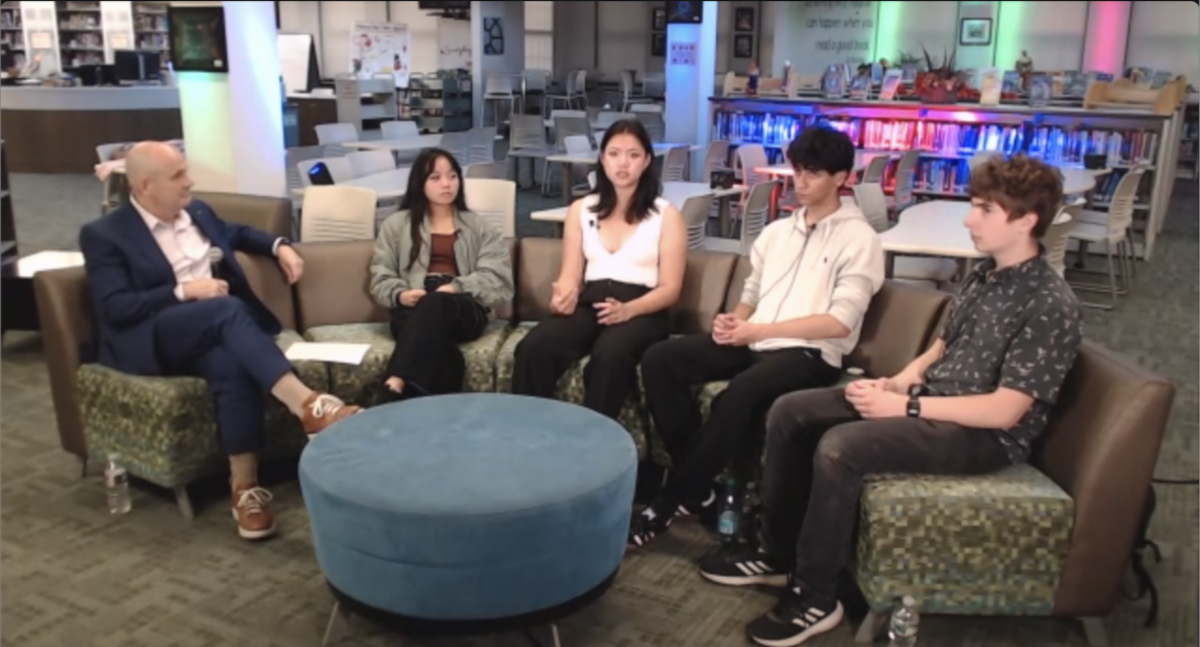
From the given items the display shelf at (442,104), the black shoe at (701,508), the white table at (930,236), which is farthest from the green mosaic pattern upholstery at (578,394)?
the display shelf at (442,104)

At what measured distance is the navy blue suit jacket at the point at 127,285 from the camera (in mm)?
3406

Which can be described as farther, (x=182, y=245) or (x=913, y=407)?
(x=182, y=245)

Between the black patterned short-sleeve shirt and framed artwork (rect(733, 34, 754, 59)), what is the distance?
1684cm

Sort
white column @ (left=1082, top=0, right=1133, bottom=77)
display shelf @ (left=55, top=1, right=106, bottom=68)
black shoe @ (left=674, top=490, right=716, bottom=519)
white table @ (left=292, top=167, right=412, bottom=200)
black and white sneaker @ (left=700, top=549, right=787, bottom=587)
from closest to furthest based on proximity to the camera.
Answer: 1. black and white sneaker @ (left=700, top=549, right=787, bottom=587)
2. black shoe @ (left=674, top=490, right=716, bottom=519)
3. white table @ (left=292, top=167, right=412, bottom=200)
4. white column @ (left=1082, top=0, right=1133, bottom=77)
5. display shelf @ (left=55, top=1, right=106, bottom=68)

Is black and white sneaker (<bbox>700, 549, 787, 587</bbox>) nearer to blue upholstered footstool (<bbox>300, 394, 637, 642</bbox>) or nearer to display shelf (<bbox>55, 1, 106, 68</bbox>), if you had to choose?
blue upholstered footstool (<bbox>300, 394, 637, 642</bbox>)

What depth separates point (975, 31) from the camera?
16.8 meters

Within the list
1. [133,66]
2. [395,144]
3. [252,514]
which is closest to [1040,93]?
[395,144]

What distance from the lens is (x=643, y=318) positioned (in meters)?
3.71

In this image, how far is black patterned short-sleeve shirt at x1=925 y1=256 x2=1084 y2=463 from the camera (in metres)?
2.59

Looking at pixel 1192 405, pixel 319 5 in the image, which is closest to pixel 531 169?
pixel 1192 405

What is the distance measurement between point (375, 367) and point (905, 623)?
2056 mm

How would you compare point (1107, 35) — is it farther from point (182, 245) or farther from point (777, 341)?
point (182, 245)

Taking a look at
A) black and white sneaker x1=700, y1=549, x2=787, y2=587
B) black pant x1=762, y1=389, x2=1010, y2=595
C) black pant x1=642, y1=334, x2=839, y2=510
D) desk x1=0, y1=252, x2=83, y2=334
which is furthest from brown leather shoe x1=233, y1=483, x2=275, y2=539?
desk x1=0, y1=252, x2=83, y2=334

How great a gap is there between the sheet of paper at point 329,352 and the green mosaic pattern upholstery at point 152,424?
34 centimetres
